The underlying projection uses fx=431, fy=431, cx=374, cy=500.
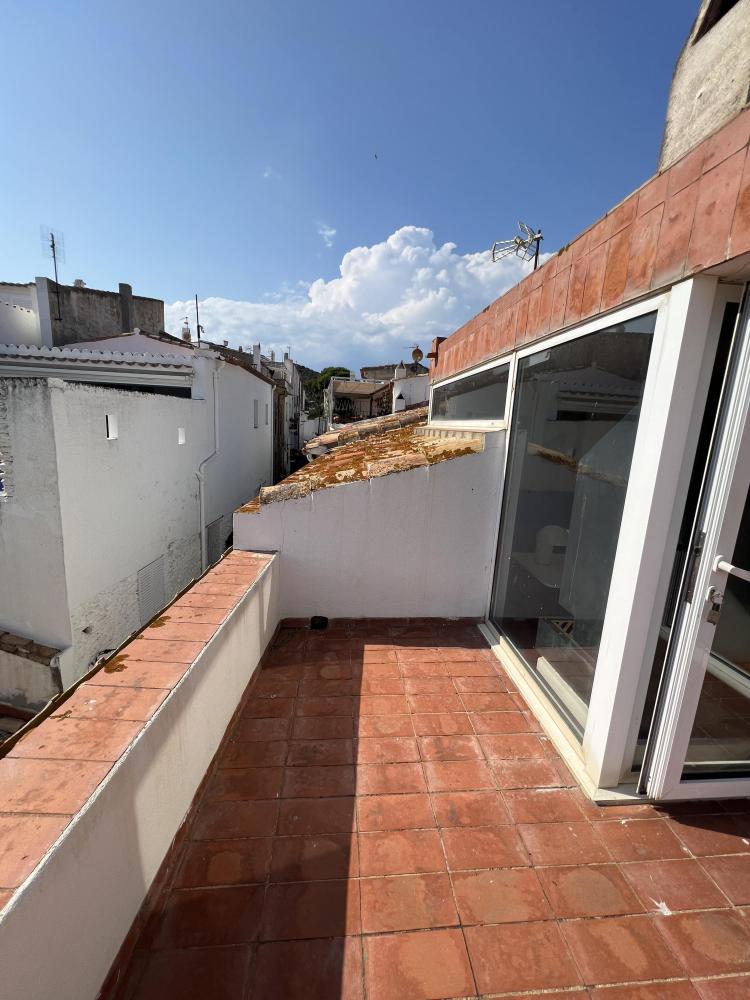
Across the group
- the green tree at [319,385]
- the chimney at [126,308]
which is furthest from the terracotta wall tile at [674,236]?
the green tree at [319,385]

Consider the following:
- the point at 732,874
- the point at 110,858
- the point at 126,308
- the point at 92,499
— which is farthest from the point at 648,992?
the point at 126,308

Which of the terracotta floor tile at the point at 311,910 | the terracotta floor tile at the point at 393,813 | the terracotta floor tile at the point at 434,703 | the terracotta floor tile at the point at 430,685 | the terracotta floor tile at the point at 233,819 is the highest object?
the terracotta floor tile at the point at 430,685

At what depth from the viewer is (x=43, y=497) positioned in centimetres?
591

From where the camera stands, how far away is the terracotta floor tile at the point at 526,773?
8.14 feet

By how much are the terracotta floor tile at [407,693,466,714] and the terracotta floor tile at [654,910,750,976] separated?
1479mm

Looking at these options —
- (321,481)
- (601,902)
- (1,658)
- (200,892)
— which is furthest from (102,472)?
(601,902)

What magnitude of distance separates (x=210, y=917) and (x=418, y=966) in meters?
0.84

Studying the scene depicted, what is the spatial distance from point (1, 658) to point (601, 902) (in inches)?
317

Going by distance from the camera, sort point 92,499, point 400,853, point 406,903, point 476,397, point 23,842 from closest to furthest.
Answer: point 23,842
point 406,903
point 400,853
point 476,397
point 92,499

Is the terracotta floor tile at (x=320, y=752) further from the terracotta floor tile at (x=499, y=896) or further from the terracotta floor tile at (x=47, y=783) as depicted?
the terracotta floor tile at (x=47, y=783)

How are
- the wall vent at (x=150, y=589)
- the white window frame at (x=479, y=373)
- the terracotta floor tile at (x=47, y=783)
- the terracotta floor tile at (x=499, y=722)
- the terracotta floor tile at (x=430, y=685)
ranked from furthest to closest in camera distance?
1. the wall vent at (x=150, y=589)
2. the white window frame at (x=479, y=373)
3. the terracotta floor tile at (x=430, y=685)
4. the terracotta floor tile at (x=499, y=722)
5. the terracotta floor tile at (x=47, y=783)

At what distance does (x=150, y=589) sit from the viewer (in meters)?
8.31

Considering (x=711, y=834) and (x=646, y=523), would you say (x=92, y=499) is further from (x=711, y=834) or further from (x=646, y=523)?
(x=711, y=834)

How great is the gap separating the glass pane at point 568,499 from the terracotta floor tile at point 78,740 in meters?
2.49
